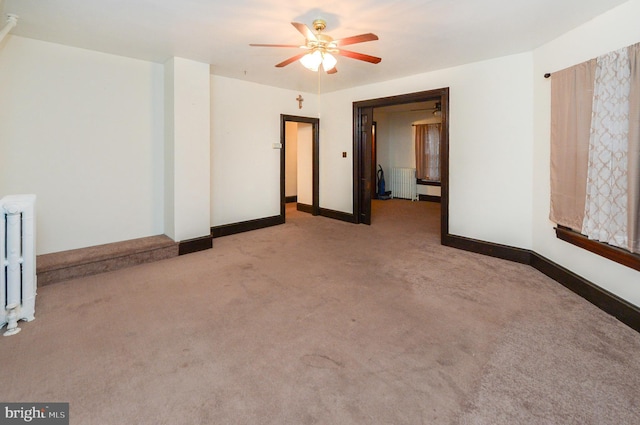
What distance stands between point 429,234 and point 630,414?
143 inches

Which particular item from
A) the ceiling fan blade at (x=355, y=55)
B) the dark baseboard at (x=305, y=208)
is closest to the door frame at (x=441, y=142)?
the dark baseboard at (x=305, y=208)

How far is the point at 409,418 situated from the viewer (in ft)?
4.92

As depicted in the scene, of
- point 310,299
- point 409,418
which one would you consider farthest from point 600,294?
point 310,299

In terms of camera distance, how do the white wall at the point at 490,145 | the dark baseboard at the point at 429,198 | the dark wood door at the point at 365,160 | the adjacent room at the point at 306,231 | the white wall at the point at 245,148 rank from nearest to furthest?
the adjacent room at the point at 306,231, the white wall at the point at 490,145, the white wall at the point at 245,148, the dark wood door at the point at 365,160, the dark baseboard at the point at 429,198

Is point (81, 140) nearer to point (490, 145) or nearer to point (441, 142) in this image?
point (441, 142)

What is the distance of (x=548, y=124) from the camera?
3287mm

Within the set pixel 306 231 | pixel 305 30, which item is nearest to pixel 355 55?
pixel 305 30

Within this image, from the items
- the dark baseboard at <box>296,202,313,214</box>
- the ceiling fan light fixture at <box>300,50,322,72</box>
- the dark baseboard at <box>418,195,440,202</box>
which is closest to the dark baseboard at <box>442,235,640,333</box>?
the ceiling fan light fixture at <box>300,50,322,72</box>

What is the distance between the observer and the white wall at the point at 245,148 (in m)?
4.89

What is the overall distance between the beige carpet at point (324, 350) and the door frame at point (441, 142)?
1.20 meters

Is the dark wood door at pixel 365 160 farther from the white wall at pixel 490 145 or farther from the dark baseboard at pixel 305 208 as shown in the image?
the dark baseboard at pixel 305 208

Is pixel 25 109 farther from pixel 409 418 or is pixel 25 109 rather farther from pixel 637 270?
pixel 637 270

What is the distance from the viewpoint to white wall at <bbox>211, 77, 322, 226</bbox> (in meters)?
4.89

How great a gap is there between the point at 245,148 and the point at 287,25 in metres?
2.59
